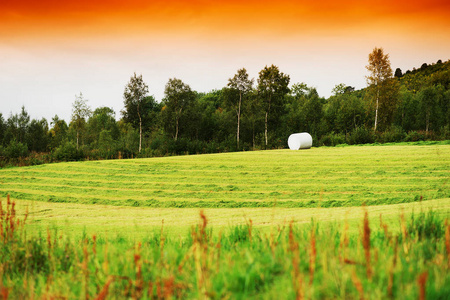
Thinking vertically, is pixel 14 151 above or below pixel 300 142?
below

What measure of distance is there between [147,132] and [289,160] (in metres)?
39.3

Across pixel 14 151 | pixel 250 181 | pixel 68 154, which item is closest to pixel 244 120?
pixel 68 154

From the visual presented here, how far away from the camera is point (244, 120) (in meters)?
43.9

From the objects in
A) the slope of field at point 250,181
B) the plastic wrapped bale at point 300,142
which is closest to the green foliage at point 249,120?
the plastic wrapped bale at point 300,142

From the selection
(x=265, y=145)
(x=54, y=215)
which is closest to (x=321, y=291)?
(x=54, y=215)

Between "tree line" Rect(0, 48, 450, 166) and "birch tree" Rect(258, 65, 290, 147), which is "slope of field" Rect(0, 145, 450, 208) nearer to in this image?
"tree line" Rect(0, 48, 450, 166)

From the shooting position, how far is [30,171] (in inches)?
795

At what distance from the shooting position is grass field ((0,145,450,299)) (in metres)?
2.52

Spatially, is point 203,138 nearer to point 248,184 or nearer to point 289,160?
point 289,160

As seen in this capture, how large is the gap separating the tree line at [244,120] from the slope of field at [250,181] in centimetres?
978

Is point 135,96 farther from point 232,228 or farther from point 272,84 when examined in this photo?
point 232,228

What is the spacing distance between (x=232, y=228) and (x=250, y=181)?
9.87 meters

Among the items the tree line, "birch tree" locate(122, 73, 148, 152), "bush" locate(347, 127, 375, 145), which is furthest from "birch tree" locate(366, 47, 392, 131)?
"birch tree" locate(122, 73, 148, 152)

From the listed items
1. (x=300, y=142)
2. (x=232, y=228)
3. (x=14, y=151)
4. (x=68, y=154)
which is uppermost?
(x=300, y=142)
